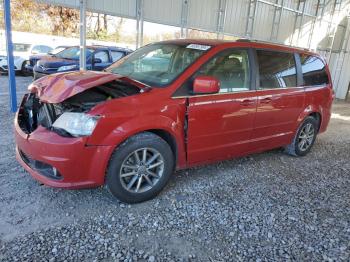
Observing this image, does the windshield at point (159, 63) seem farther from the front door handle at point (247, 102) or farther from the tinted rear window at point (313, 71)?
the tinted rear window at point (313, 71)

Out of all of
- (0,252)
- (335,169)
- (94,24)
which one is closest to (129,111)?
(0,252)

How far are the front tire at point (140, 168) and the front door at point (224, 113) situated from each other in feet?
1.12

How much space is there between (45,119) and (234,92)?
196cm

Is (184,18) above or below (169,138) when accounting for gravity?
above

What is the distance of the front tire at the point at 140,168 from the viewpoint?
2715mm

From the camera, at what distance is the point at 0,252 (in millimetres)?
2182

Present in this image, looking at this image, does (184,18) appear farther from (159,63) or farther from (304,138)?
(159,63)

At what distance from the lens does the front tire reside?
271cm

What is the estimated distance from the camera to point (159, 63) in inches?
137

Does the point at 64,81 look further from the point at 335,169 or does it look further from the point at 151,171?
the point at 335,169

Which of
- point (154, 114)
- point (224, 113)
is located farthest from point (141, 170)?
point (224, 113)

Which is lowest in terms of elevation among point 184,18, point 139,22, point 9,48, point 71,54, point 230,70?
point 71,54

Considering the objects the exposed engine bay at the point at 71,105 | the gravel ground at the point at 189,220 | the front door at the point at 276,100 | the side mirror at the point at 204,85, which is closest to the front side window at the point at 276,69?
the front door at the point at 276,100

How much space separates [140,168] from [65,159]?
0.69m
